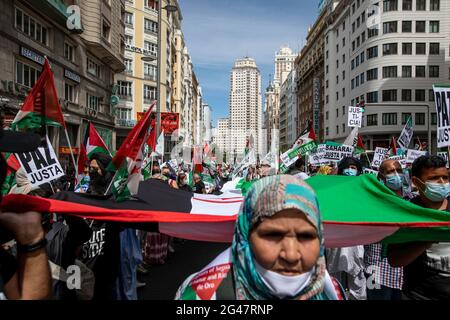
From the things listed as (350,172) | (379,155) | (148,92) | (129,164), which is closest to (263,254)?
(129,164)

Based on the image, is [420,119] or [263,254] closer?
[263,254]

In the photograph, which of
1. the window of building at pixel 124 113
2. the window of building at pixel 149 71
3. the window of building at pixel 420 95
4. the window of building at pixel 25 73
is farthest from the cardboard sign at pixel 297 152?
the window of building at pixel 149 71

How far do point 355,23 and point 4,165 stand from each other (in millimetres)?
61212

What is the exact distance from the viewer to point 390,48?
161 ft

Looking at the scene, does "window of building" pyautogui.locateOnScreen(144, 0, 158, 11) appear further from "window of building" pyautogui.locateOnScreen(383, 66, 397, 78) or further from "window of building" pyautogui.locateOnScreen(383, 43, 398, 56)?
"window of building" pyautogui.locateOnScreen(383, 66, 397, 78)

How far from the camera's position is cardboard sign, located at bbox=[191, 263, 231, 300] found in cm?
169

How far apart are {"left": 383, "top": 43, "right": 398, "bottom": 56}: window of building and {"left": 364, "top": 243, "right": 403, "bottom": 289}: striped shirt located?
5109 centimetres

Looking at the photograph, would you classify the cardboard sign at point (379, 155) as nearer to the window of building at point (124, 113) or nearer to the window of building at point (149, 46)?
the window of building at point (124, 113)

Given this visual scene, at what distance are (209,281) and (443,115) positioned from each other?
611 cm

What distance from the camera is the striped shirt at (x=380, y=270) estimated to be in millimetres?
4016

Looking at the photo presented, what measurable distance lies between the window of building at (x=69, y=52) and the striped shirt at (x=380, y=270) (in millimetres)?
27705

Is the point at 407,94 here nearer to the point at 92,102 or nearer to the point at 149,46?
the point at 149,46
